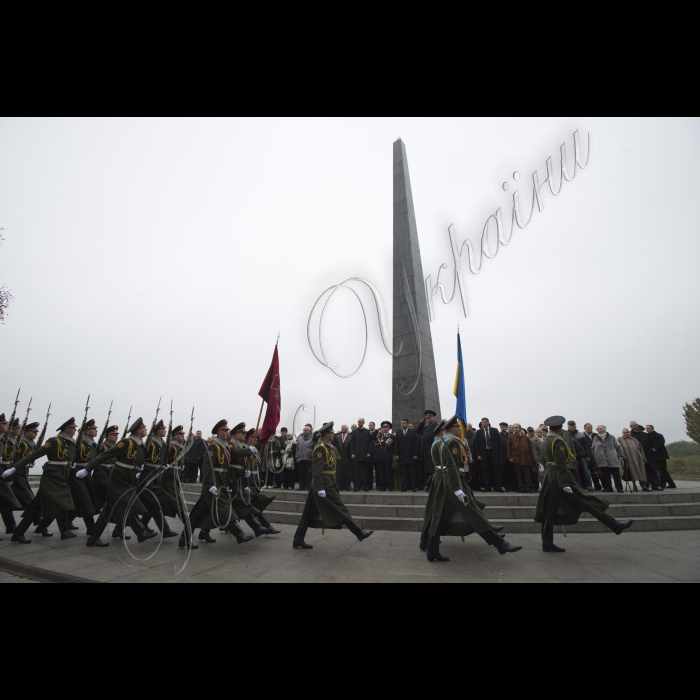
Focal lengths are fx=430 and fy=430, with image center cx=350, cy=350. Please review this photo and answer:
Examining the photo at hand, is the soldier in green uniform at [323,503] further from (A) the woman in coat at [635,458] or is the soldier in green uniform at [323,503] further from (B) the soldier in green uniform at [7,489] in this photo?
(A) the woman in coat at [635,458]

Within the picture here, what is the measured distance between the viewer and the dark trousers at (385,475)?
12047 mm

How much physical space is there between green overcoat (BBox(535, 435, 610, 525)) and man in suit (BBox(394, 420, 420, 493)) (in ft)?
15.7

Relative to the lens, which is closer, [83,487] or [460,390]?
[83,487]

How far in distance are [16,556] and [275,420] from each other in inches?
205

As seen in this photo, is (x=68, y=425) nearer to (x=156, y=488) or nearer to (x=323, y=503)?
(x=156, y=488)

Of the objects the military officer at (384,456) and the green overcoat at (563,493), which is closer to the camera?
the green overcoat at (563,493)

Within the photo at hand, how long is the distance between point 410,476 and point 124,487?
7024 mm

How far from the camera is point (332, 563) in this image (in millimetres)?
6215

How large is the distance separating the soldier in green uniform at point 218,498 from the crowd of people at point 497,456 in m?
3.54

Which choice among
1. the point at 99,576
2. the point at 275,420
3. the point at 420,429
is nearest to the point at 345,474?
the point at 420,429

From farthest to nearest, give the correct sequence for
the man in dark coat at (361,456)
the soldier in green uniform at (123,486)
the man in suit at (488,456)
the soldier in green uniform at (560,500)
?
1. the man in dark coat at (361,456)
2. the man in suit at (488,456)
3. the soldier in green uniform at (123,486)
4. the soldier in green uniform at (560,500)

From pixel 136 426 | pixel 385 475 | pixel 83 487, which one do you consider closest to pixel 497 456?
pixel 385 475

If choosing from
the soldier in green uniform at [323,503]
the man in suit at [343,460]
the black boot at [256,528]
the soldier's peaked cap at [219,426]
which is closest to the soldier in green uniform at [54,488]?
the soldier's peaked cap at [219,426]

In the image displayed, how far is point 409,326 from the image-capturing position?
15.6 m
